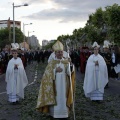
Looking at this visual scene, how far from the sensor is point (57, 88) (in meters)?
9.51

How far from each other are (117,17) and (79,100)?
1635 centimetres

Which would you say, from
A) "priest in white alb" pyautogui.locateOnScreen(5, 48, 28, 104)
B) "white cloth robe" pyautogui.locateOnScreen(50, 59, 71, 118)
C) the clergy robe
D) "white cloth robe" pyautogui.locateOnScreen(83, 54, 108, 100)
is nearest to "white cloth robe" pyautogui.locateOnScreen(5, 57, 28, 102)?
"priest in white alb" pyautogui.locateOnScreen(5, 48, 28, 104)

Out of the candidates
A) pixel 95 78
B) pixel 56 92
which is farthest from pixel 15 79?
pixel 56 92

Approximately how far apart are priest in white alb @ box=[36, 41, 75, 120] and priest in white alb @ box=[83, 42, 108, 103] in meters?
3.25

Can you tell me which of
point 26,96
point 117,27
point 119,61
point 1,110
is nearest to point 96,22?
point 117,27

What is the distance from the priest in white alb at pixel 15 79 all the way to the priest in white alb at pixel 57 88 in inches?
134

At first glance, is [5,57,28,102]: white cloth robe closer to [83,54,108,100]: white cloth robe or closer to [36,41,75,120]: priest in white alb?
[83,54,108,100]: white cloth robe

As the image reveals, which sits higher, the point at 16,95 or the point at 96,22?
the point at 96,22

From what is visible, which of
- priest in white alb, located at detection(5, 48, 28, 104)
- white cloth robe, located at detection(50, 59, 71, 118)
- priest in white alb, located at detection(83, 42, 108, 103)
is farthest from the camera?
priest in white alb, located at detection(5, 48, 28, 104)

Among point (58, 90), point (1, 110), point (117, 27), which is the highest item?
point (117, 27)

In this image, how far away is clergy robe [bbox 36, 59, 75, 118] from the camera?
30.7 ft

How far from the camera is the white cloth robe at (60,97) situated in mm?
9312

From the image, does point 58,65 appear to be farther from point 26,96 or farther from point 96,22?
point 96,22

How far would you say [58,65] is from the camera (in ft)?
31.7
